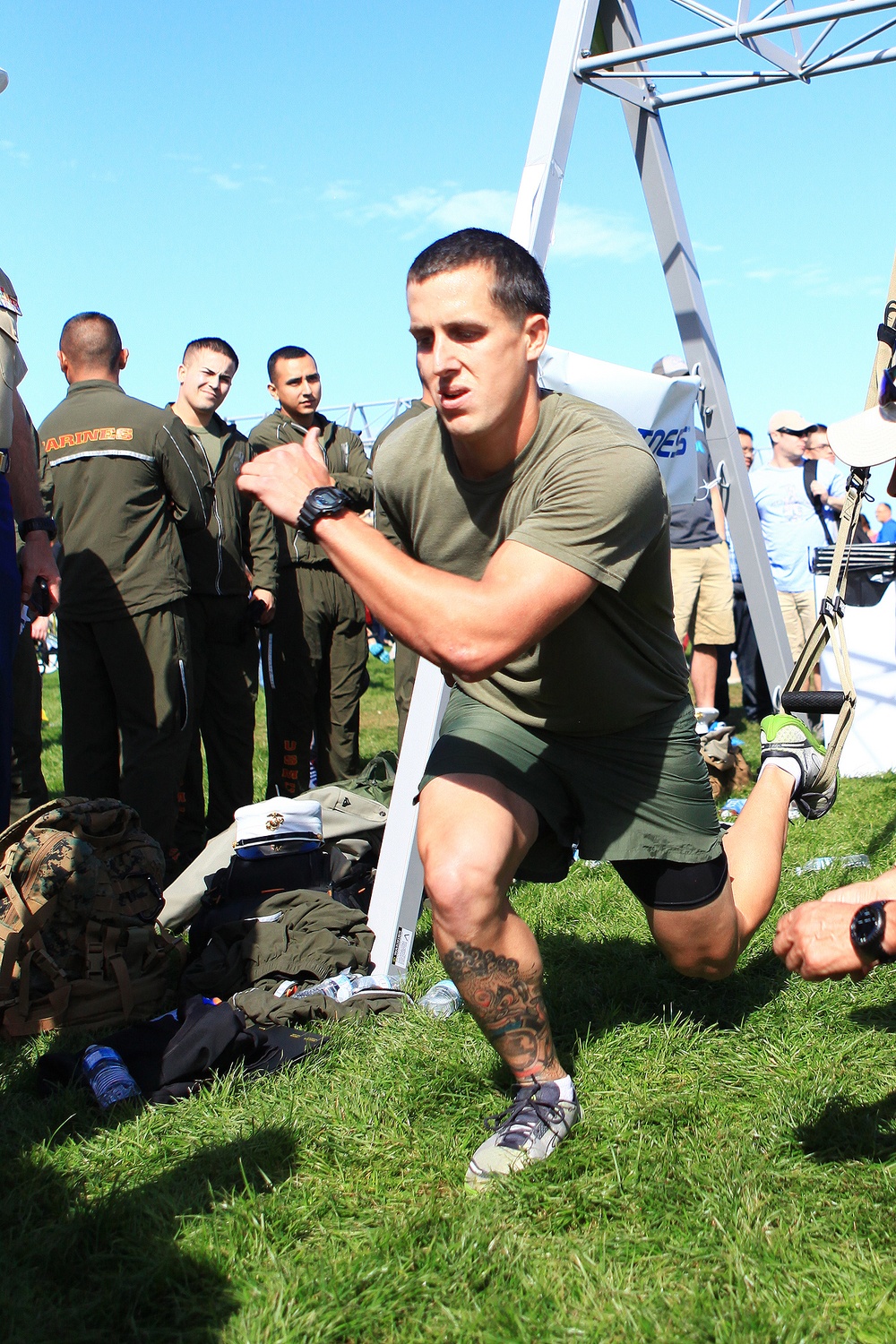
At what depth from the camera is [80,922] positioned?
3.81m

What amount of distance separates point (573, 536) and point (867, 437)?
188 centimetres

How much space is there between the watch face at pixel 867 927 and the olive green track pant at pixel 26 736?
4940 mm

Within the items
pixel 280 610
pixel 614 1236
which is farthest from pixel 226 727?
pixel 614 1236

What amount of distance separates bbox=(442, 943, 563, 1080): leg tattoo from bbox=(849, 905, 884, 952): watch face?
3.17 ft

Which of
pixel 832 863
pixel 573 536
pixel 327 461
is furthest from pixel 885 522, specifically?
pixel 573 536

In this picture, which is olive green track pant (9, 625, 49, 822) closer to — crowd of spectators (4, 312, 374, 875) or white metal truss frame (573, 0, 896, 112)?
crowd of spectators (4, 312, 374, 875)

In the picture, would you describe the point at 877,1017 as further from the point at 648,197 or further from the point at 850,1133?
the point at 648,197

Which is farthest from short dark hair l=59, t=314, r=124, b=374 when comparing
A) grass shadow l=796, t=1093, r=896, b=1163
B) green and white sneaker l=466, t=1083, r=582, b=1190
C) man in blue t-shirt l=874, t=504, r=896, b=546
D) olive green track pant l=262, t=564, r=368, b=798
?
man in blue t-shirt l=874, t=504, r=896, b=546

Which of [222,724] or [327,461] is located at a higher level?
[327,461]

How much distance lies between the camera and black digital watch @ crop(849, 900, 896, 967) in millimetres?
1917

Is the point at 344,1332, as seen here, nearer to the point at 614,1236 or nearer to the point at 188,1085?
the point at 614,1236

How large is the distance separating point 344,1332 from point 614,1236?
582 millimetres

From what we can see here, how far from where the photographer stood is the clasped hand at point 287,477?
2.49 metres

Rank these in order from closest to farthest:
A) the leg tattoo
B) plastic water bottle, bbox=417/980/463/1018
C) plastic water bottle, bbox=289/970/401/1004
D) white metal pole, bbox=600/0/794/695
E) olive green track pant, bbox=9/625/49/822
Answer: the leg tattoo
plastic water bottle, bbox=417/980/463/1018
plastic water bottle, bbox=289/970/401/1004
white metal pole, bbox=600/0/794/695
olive green track pant, bbox=9/625/49/822
